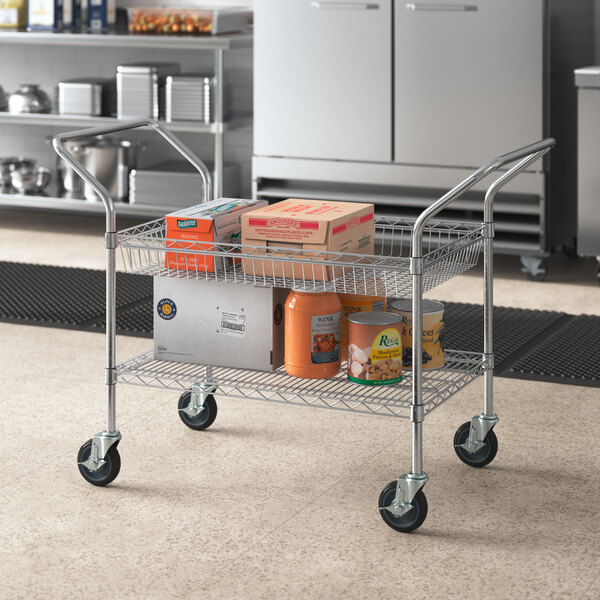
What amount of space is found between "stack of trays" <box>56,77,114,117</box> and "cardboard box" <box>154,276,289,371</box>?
10.6 ft

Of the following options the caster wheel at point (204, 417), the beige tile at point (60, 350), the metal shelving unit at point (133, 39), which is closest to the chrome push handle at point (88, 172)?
the caster wheel at point (204, 417)

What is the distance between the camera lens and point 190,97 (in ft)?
17.9

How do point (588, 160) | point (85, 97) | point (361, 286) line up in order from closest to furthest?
1. point (361, 286)
2. point (588, 160)
3. point (85, 97)

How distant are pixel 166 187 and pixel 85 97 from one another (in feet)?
2.18

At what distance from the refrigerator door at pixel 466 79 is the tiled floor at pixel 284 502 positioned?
→ 153 centimetres

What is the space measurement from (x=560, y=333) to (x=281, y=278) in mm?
1812

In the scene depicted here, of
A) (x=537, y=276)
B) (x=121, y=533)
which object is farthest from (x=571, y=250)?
(x=121, y=533)

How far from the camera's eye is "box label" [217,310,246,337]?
2596 millimetres

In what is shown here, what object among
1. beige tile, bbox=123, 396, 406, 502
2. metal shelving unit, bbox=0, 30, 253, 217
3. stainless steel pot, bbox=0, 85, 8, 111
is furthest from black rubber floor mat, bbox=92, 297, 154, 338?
stainless steel pot, bbox=0, 85, 8, 111

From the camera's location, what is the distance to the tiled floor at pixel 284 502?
2234mm

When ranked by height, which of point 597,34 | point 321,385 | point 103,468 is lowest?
point 103,468

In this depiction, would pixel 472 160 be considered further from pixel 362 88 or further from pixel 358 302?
pixel 358 302

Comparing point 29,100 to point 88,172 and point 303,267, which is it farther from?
point 303,267

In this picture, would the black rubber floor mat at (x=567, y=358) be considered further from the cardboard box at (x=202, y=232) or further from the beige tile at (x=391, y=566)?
the cardboard box at (x=202, y=232)
